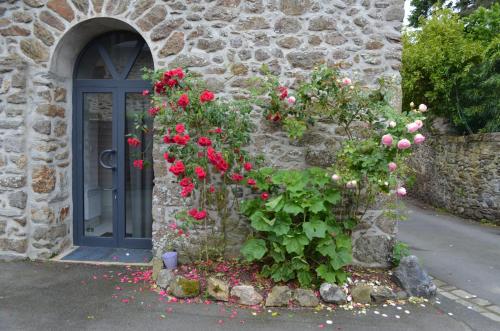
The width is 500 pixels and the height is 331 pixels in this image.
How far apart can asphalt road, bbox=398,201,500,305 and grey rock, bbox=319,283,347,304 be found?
1631 mm

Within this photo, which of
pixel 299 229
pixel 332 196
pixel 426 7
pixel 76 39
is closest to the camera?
pixel 299 229

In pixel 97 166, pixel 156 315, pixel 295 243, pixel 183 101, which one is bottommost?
pixel 156 315

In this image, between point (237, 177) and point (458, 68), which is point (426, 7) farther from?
point (237, 177)

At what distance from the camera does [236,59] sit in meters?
4.65

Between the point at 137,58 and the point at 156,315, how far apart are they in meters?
3.24

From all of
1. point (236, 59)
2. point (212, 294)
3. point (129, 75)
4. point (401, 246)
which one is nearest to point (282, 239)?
point (212, 294)

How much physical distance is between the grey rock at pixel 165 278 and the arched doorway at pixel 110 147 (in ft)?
4.03

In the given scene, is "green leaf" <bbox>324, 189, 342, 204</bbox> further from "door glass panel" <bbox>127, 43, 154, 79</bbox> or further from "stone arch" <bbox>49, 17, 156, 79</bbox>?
"door glass panel" <bbox>127, 43, 154, 79</bbox>

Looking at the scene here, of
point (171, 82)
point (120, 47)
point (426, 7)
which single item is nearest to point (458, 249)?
point (171, 82)

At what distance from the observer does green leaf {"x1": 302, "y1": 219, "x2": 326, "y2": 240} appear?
3.94 meters

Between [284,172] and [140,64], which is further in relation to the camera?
[140,64]

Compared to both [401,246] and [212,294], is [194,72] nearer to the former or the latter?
[212,294]

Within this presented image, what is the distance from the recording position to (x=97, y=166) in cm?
546

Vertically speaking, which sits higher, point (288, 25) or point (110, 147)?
point (288, 25)
